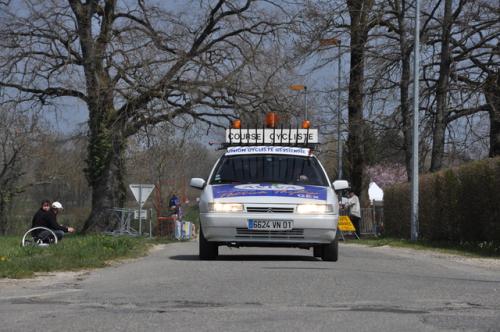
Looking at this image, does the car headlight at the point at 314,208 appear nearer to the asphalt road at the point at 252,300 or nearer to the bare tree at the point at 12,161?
the asphalt road at the point at 252,300

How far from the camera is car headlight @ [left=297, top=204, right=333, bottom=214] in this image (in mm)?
13930

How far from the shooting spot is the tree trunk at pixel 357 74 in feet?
112

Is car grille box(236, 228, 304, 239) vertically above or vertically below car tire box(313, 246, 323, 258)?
above

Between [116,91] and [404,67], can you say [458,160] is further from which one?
[116,91]

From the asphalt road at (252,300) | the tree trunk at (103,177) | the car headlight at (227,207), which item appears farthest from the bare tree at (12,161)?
the asphalt road at (252,300)

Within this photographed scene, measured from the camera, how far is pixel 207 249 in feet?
47.9

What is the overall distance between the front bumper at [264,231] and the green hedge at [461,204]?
8500mm

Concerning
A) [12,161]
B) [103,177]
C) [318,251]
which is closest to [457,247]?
[318,251]

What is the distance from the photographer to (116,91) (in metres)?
33.6

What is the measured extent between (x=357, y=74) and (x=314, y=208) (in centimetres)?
2261

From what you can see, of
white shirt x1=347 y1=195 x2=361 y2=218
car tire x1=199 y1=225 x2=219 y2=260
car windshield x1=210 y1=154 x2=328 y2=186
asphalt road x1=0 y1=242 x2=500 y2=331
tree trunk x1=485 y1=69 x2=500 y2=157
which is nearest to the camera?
asphalt road x1=0 y1=242 x2=500 y2=331

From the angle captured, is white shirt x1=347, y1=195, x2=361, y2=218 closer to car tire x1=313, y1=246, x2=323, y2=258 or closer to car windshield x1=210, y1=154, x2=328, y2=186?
car tire x1=313, y1=246, x2=323, y2=258

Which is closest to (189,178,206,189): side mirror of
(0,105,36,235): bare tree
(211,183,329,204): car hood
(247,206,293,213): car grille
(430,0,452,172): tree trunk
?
(211,183,329,204): car hood

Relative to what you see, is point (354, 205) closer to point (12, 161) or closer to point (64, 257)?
point (64, 257)
